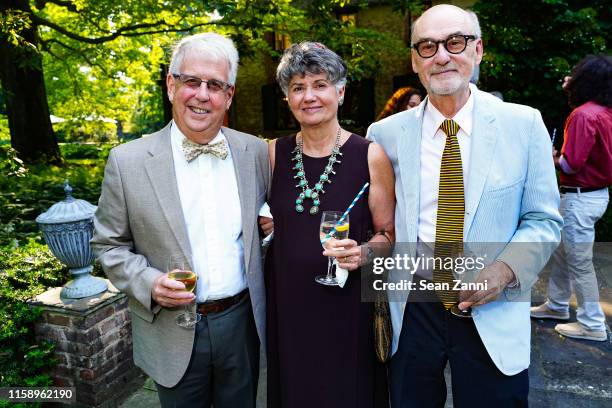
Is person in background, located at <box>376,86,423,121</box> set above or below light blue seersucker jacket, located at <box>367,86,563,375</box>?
above

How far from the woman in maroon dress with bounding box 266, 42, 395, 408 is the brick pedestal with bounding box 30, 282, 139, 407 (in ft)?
4.80

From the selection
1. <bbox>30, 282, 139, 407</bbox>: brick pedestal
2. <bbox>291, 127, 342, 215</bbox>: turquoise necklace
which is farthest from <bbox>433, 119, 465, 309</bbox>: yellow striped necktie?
<bbox>30, 282, 139, 407</bbox>: brick pedestal

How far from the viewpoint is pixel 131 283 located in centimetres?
199

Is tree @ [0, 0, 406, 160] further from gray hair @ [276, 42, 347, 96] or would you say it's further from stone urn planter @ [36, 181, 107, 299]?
gray hair @ [276, 42, 347, 96]

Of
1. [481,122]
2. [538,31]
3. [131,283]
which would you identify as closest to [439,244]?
[481,122]

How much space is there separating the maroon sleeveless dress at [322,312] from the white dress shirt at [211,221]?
0.84 feet

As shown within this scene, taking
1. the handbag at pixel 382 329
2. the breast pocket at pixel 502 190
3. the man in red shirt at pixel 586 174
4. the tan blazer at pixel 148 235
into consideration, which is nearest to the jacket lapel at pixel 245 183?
the tan blazer at pixel 148 235

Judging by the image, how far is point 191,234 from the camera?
210 centimetres

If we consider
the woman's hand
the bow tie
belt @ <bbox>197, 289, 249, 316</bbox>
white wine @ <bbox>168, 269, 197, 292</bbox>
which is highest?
the bow tie

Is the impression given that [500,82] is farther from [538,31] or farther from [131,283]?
[131,283]

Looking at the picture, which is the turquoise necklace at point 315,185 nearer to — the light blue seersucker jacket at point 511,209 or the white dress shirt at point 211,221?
the white dress shirt at point 211,221

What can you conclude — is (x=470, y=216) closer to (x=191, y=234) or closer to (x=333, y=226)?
(x=333, y=226)

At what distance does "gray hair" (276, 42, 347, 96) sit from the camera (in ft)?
7.25

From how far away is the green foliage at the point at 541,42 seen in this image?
8.34 metres
